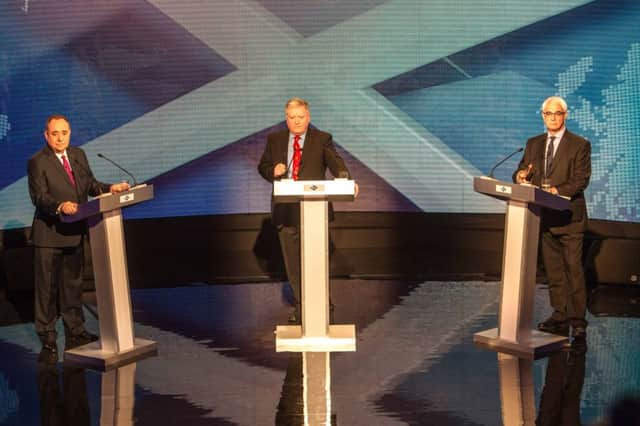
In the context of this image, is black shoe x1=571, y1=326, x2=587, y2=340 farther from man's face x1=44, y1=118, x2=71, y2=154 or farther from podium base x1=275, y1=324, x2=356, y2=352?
man's face x1=44, y1=118, x2=71, y2=154

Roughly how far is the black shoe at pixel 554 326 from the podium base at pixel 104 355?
2460 mm

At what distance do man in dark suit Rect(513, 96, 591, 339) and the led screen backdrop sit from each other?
2.28 metres

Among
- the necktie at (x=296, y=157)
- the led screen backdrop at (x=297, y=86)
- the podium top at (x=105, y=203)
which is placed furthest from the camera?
the led screen backdrop at (x=297, y=86)

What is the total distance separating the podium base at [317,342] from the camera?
18.7 feet

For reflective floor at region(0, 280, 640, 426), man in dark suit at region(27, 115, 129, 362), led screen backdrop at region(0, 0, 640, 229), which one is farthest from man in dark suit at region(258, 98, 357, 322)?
led screen backdrop at region(0, 0, 640, 229)

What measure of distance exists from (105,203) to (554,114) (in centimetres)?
273

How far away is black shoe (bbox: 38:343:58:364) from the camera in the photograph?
5602 millimetres

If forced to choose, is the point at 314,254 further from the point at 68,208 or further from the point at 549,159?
the point at 549,159

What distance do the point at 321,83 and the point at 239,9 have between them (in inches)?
38.8

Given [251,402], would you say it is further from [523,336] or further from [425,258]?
[425,258]

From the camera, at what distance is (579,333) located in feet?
19.5

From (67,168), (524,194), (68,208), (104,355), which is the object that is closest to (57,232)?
(67,168)

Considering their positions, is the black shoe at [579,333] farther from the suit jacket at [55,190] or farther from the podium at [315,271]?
the suit jacket at [55,190]

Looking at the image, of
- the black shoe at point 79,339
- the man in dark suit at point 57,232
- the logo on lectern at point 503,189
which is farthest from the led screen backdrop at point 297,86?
the logo on lectern at point 503,189
